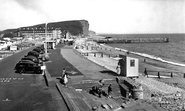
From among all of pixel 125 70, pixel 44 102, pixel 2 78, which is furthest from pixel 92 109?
Result: pixel 2 78

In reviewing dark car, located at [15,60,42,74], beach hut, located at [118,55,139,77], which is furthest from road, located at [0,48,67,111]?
beach hut, located at [118,55,139,77]

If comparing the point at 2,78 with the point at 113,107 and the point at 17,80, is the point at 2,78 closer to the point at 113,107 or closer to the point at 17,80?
the point at 17,80

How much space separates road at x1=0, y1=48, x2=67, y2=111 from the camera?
526 inches

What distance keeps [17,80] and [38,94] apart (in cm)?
593

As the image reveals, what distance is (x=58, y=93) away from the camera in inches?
635

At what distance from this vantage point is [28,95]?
52.1 feet

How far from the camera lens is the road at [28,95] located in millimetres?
13367


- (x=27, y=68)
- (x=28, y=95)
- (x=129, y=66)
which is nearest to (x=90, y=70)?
(x=129, y=66)

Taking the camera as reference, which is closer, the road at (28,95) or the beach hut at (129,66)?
the road at (28,95)

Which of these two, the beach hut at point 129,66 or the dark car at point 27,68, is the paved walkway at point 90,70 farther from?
the dark car at point 27,68

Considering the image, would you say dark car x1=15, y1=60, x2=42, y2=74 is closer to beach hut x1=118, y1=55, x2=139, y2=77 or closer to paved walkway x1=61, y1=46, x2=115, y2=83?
paved walkway x1=61, y1=46, x2=115, y2=83

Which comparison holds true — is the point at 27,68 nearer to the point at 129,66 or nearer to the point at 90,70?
the point at 90,70

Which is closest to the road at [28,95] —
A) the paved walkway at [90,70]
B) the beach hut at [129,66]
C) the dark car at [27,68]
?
the dark car at [27,68]

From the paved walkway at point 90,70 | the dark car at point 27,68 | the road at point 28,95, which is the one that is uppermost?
the dark car at point 27,68
